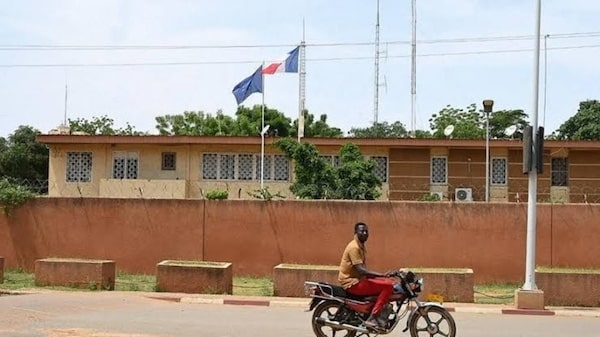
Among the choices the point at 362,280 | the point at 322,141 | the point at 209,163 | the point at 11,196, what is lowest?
the point at 362,280

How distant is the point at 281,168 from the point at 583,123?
37.3 metres

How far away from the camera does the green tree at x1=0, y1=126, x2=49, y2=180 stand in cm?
4978

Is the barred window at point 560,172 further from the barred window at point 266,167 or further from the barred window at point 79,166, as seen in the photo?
the barred window at point 79,166

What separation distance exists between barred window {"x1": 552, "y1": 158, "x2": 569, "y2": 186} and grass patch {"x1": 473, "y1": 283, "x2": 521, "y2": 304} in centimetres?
883

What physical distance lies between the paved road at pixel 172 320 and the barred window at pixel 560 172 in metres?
13.4

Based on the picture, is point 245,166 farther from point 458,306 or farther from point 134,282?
point 458,306

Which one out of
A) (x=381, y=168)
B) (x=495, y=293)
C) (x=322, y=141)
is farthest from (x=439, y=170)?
(x=495, y=293)

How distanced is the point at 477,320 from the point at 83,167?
18185mm

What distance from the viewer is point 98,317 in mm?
13461

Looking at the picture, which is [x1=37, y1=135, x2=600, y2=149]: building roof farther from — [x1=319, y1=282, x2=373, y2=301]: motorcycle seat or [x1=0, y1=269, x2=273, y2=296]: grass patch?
[x1=319, y1=282, x2=373, y2=301]: motorcycle seat

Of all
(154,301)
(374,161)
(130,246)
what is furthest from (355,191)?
(154,301)

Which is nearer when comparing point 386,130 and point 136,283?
point 136,283

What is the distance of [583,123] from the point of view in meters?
58.4

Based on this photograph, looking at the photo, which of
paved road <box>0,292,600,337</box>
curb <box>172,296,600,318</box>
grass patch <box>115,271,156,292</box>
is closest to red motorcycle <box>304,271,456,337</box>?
paved road <box>0,292,600,337</box>
